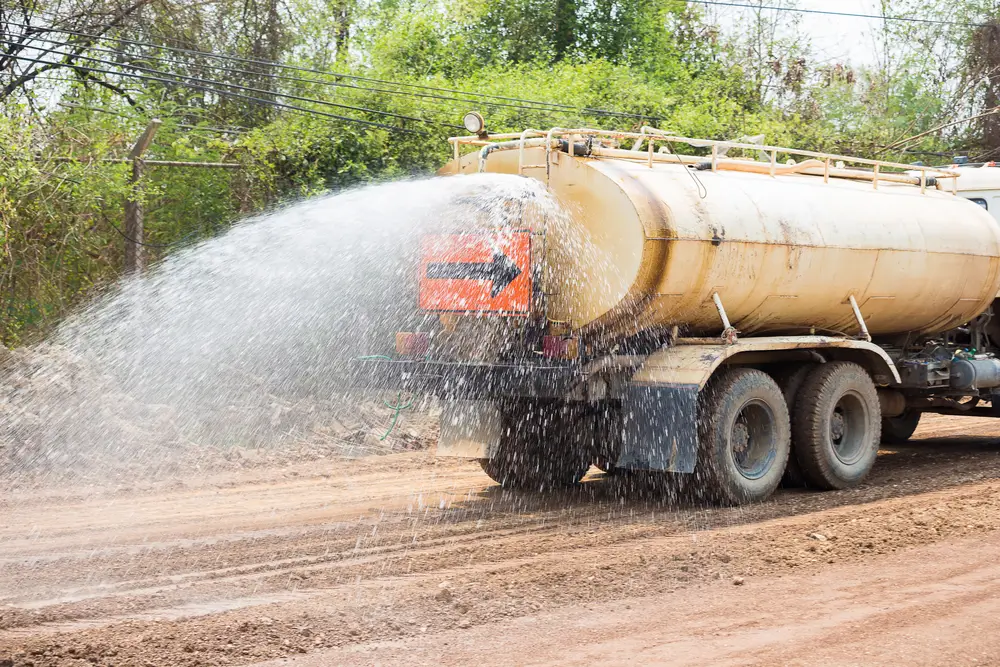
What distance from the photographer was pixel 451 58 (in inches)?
771

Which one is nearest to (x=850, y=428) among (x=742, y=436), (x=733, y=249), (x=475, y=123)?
(x=742, y=436)

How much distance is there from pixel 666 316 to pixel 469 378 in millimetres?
1529

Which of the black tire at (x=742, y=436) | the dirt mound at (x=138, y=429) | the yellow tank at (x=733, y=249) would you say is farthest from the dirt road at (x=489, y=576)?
the yellow tank at (x=733, y=249)

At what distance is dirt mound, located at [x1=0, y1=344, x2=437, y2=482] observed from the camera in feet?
32.2

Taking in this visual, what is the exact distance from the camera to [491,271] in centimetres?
802

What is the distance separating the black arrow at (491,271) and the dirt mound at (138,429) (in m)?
1.43

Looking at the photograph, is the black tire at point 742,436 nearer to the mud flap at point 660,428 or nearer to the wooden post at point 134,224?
the mud flap at point 660,428

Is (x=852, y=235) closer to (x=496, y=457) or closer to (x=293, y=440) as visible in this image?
(x=496, y=457)

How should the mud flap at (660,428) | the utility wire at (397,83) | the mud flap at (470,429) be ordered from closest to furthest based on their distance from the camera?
the mud flap at (660,428)
the mud flap at (470,429)
the utility wire at (397,83)

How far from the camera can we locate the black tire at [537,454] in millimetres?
9047

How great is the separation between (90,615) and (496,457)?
4287 mm

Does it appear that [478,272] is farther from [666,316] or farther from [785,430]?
[785,430]

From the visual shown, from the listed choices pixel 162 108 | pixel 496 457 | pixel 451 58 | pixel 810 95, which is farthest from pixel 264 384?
pixel 810 95

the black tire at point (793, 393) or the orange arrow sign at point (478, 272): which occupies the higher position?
the orange arrow sign at point (478, 272)
